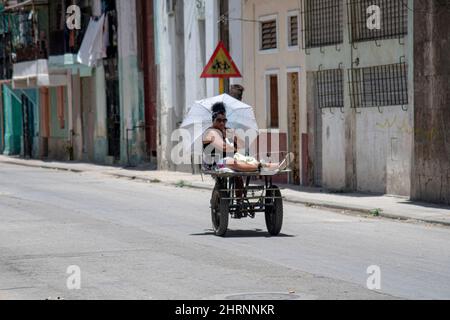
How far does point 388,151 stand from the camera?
2523 centimetres

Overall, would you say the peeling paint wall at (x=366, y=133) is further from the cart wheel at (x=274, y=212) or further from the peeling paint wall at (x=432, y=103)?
the cart wheel at (x=274, y=212)

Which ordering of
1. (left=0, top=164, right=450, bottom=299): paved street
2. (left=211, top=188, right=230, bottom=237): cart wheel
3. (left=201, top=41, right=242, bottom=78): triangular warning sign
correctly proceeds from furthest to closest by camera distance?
(left=201, top=41, right=242, bottom=78): triangular warning sign
(left=211, top=188, right=230, bottom=237): cart wheel
(left=0, top=164, right=450, bottom=299): paved street

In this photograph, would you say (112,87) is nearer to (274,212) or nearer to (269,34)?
(269,34)

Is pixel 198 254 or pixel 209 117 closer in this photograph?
pixel 198 254

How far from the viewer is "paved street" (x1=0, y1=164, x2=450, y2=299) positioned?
40.8 feet

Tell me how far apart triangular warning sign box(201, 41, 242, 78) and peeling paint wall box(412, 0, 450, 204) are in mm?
4895

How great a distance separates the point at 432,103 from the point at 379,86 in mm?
2692

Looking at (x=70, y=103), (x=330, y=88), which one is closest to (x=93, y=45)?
(x=70, y=103)

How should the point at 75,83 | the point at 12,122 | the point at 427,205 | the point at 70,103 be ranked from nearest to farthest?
the point at 427,205, the point at 75,83, the point at 70,103, the point at 12,122

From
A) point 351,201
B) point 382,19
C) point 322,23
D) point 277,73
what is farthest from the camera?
point 277,73

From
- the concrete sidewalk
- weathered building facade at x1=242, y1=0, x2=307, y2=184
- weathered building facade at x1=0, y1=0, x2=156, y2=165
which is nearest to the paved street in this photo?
the concrete sidewalk

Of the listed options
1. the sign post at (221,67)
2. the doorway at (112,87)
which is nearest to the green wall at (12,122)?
the doorway at (112,87)

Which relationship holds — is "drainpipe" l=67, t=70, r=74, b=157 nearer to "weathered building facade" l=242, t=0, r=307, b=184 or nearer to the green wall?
the green wall

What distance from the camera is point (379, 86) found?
2583 centimetres
